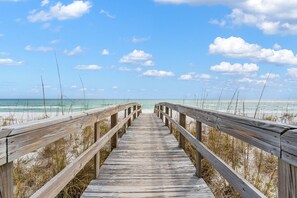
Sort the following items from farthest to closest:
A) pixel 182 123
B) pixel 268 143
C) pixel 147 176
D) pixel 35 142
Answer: pixel 182 123, pixel 147 176, pixel 35 142, pixel 268 143

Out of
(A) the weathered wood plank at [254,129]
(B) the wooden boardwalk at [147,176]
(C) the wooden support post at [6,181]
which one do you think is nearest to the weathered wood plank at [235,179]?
(A) the weathered wood plank at [254,129]

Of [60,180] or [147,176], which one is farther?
[147,176]

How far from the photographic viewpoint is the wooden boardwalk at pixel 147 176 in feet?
13.6

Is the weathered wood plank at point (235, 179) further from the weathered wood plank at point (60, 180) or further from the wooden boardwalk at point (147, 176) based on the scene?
the weathered wood plank at point (60, 180)

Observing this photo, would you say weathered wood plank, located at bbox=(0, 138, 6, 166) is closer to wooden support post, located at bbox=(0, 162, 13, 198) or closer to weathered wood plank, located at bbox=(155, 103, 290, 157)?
wooden support post, located at bbox=(0, 162, 13, 198)

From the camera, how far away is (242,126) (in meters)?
2.70

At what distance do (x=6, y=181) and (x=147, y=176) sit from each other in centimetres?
327

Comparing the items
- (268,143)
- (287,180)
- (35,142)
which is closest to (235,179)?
(268,143)

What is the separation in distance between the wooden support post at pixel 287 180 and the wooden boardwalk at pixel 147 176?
2245mm

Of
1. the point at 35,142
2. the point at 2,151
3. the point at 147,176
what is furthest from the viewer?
the point at 147,176

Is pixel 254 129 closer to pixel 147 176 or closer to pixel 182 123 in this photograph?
pixel 147 176

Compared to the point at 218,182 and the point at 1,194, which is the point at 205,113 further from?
the point at 1,194

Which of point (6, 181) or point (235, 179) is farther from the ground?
point (6, 181)

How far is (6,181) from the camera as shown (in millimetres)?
1828
